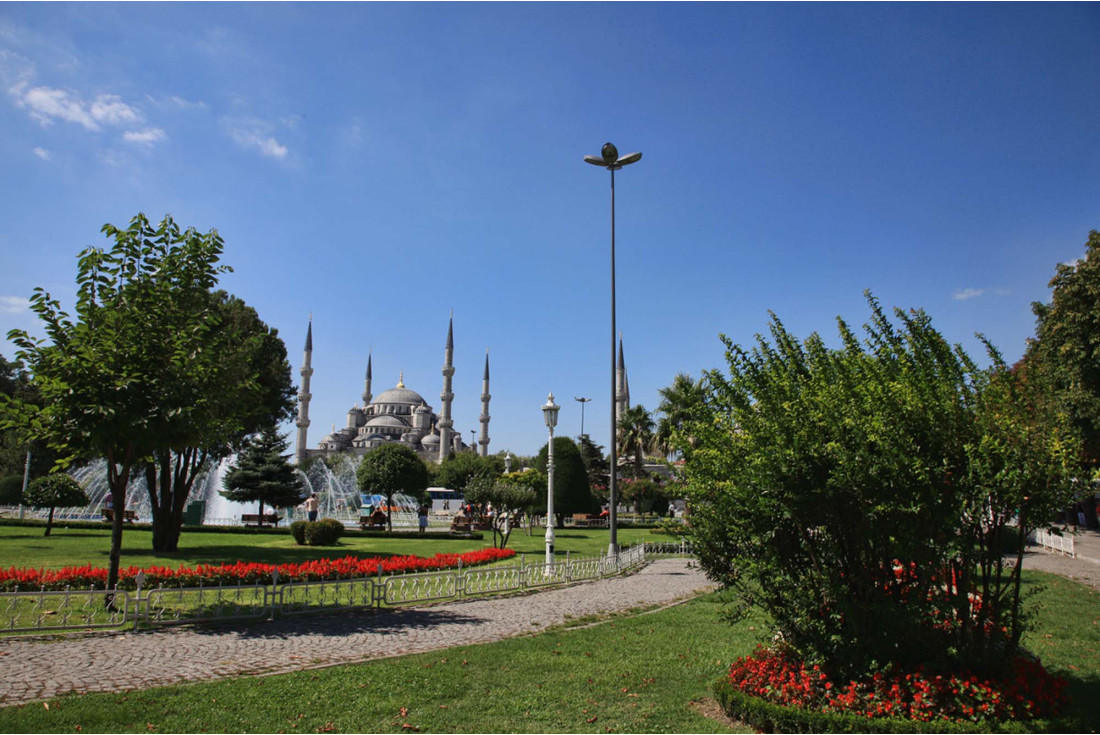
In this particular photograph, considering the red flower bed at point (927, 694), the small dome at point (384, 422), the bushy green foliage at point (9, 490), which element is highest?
the small dome at point (384, 422)

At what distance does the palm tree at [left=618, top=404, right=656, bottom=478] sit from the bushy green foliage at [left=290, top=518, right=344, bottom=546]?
22.8 m

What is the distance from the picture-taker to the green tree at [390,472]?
32.9 metres

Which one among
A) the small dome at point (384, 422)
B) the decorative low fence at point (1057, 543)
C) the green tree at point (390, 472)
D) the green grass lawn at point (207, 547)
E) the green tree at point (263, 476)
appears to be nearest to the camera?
the green grass lawn at point (207, 547)

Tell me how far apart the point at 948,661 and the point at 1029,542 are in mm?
22692

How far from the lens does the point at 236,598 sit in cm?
1047

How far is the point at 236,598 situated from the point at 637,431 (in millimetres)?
32457

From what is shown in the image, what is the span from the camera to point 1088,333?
22984mm

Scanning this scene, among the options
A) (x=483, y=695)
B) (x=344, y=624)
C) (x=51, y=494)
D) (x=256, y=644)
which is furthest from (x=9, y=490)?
(x=483, y=695)

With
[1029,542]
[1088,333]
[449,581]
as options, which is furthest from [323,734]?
[1088,333]

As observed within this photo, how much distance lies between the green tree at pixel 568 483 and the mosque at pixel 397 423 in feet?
131

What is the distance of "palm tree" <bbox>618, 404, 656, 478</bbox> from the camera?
134 ft

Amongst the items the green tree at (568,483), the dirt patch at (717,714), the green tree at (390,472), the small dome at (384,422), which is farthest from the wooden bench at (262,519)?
the small dome at (384,422)

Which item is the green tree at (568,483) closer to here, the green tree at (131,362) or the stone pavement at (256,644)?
the stone pavement at (256,644)

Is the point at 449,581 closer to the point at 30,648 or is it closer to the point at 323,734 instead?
the point at 30,648
